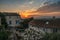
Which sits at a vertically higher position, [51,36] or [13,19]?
[13,19]

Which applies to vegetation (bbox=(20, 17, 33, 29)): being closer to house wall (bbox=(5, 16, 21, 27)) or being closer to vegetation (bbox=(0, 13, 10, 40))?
house wall (bbox=(5, 16, 21, 27))

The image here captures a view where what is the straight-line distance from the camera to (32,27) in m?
2.53

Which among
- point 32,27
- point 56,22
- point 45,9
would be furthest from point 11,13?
point 56,22

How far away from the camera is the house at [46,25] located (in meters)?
2.45

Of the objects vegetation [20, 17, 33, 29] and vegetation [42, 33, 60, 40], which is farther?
vegetation [20, 17, 33, 29]

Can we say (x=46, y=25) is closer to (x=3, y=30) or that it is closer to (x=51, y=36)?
(x=51, y=36)

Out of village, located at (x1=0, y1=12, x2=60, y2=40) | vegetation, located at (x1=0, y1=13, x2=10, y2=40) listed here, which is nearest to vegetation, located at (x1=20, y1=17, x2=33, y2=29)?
village, located at (x1=0, y1=12, x2=60, y2=40)

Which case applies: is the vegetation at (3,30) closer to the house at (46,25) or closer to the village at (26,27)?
the village at (26,27)

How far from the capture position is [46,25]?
2506 millimetres

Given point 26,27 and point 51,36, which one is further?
point 26,27

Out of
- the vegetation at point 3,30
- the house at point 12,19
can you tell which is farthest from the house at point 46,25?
the vegetation at point 3,30

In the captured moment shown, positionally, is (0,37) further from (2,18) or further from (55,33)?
(55,33)

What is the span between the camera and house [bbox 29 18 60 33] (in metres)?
2.45

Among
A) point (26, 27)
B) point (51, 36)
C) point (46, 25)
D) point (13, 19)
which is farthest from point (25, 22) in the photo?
point (51, 36)
